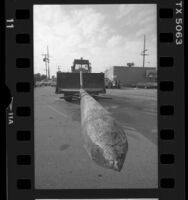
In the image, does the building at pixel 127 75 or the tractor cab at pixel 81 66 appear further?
the building at pixel 127 75

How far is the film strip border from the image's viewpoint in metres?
1.93

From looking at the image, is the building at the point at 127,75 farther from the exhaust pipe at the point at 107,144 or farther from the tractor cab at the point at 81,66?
the exhaust pipe at the point at 107,144

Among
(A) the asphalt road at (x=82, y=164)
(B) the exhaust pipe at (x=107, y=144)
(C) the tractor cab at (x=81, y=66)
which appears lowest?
(A) the asphalt road at (x=82, y=164)

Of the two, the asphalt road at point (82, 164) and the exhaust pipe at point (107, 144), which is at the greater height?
the exhaust pipe at point (107, 144)

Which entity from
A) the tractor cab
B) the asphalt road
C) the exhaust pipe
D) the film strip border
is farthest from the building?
the film strip border

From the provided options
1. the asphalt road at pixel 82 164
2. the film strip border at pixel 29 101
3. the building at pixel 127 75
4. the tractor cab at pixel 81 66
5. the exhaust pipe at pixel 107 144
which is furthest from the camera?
the building at pixel 127 75

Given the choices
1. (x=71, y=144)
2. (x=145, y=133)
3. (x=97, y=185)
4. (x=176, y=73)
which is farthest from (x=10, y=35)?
(x=145, y=133)

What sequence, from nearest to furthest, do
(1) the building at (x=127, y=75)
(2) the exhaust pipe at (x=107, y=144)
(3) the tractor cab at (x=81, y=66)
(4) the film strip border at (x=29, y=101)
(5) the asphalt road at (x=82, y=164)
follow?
(4) the film strip border at (x=29, y=101)
(2) the exhaust pipe at (x=107, y=144)
(5) the asphalt road at (x=82, y=164)
(3) the tractor cab at (x=81, y=66)
(1) the building at (x=127, y=75)

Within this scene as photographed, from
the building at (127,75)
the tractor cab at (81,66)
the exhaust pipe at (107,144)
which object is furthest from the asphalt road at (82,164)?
the building at (127,75)

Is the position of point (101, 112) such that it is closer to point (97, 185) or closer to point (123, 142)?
point (123, 142)

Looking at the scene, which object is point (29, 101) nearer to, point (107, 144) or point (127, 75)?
point (107, 144)

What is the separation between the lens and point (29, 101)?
195 centimetres

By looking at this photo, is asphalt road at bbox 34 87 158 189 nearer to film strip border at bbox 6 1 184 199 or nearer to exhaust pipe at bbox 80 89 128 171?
exhaust pipe at bbox 80 89 128 171

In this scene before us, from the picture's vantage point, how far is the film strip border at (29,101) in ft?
6.32
